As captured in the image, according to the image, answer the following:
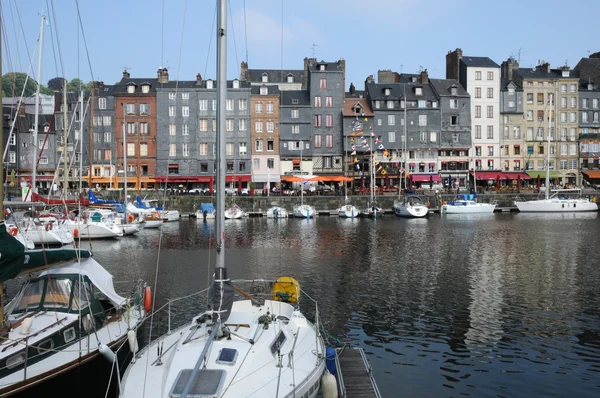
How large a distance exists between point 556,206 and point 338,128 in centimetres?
Answer: 3455

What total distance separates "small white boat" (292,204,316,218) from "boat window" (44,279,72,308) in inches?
2393

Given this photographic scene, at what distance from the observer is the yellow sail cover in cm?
1784

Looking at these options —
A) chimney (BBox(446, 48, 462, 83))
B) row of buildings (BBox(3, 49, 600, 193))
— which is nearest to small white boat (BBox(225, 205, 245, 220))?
row of buildings (BBox(3, 49, 600, 193))

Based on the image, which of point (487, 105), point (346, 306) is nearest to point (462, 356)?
point (346, 306)

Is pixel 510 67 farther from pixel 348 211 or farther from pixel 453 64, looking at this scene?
pixel 348 211

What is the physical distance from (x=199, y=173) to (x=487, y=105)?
164 ft

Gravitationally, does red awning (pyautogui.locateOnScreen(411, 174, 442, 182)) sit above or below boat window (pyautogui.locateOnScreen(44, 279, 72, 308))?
above

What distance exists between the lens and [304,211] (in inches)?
3036

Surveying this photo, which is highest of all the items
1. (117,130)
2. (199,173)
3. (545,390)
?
(117,130)

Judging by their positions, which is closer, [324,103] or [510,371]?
[510,371]

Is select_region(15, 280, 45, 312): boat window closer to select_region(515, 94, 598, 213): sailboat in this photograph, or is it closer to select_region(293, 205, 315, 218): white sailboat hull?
select_region(293, 205, 315, 218): white sailboat hull

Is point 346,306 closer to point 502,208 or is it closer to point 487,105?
point 502,208

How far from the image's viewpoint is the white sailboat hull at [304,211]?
7662 centimetres

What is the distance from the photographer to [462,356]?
18125 mm
